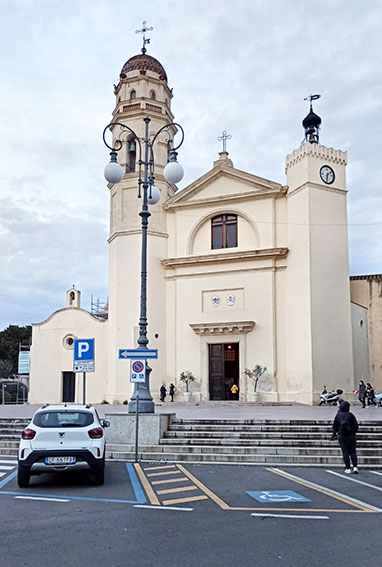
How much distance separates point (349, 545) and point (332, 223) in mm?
23995

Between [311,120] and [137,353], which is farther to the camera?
[311,120]

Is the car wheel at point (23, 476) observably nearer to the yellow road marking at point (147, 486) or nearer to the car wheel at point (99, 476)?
the car wheel at point (99, 476)

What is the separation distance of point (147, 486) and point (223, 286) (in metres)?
20.5

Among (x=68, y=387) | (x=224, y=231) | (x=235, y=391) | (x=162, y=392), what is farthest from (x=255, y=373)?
(x=68, y=387)

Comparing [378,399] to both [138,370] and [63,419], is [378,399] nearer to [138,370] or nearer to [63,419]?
[138,370]

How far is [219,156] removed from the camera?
3331cm

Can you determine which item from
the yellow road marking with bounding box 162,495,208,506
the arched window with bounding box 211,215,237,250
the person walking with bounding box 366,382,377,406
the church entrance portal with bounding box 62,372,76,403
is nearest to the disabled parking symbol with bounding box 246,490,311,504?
the yellow road marking with bounding box 162,495,208,506

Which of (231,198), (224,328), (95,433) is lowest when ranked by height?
(95,433)

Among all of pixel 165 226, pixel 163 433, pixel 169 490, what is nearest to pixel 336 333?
pixel 165 226

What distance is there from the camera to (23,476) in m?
10.2

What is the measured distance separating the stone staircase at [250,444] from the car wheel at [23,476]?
13.7ft

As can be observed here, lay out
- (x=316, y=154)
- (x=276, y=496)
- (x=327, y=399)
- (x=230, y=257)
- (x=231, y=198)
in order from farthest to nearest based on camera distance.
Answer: (x=231, y=198), (x=230, y=257), (x=316, y=154), (x=327, y=399), (x=276, y=496)

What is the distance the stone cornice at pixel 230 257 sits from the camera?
96.8 ft

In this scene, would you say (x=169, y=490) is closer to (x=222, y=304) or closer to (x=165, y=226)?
(x=222, y=304)
